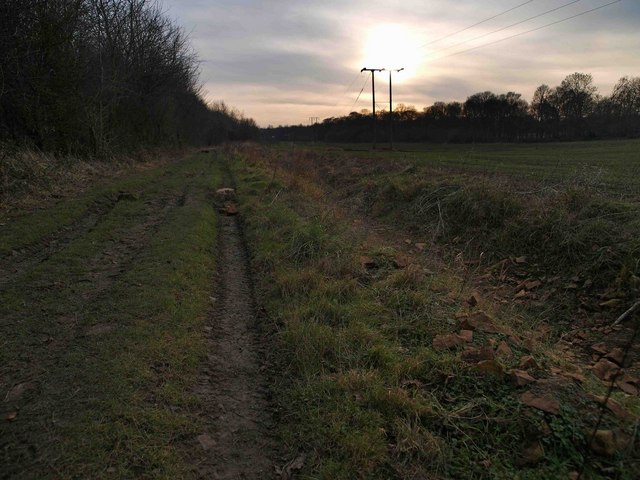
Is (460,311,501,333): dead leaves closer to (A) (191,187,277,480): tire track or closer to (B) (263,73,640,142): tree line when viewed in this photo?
(A) (191,187,277,480): tire track

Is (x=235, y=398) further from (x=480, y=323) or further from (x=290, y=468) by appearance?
(x=480, y=323)

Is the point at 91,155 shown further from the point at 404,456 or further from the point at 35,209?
the point at 404,456

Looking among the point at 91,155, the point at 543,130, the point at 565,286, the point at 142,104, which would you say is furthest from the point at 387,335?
the point at 543,130

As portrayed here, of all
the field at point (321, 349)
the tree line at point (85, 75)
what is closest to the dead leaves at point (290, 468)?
the field at point (321, 349)

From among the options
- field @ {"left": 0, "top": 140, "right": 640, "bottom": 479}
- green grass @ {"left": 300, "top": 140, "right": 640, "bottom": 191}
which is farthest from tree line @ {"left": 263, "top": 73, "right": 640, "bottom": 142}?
field @ {"left": 0, "top": 140, "right": 640, "bottom": 479}

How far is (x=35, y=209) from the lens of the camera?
10.4 meters

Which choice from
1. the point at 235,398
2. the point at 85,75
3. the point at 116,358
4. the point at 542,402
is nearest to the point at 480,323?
the point at 542,402

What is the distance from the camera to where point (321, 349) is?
4309 millimetres

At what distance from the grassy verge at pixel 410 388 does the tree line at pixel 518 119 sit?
66.2 meters

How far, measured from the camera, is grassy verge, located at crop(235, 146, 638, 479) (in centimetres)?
289

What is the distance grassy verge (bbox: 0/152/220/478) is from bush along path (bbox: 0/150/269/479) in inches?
0.4

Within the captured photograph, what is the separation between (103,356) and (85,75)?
1961 centimetres

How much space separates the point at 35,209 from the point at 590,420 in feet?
37.8

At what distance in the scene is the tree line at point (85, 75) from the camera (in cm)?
1283
